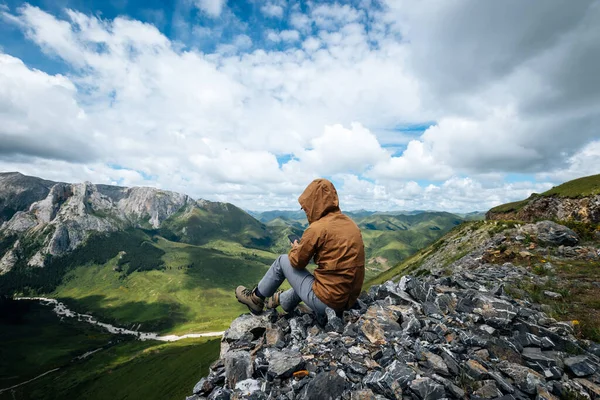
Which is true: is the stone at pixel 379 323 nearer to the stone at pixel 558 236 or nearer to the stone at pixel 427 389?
the stone at pixel 427 389

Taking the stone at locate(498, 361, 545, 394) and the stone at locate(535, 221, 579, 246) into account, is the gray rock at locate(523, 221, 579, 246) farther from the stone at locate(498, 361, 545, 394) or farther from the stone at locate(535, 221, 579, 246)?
the stone at locate(498, 361, 545, 394)

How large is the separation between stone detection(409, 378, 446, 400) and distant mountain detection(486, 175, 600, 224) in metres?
61.0

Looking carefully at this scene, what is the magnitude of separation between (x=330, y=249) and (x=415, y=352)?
371 cm

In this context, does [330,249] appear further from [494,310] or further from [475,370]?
[494,310]

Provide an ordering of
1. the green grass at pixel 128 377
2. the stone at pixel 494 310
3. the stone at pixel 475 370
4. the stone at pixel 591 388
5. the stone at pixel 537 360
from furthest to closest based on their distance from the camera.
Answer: the green grass at pixel 128 377
the stone at pixel 494 310
the stone at pixel 537 360
the stone at pixel 475 370
the stone at pixel 591 388

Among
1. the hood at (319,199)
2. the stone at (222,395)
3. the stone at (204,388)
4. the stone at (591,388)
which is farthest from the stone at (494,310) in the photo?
the stone at (204,388)

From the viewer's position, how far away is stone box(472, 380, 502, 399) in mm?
6160

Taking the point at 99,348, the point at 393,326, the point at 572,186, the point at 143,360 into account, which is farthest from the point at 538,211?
the point at 99,348

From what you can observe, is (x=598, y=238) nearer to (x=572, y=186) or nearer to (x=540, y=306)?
(x=540, y=306)

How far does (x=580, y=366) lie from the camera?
6961 mm

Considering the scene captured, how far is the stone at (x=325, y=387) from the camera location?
21.1 ft

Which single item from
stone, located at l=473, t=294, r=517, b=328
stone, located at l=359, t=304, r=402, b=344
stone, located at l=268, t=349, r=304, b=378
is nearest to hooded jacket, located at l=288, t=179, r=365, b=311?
stone, located at l=359, t=304, r=402, b=344

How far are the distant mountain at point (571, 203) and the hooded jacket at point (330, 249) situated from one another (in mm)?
59737

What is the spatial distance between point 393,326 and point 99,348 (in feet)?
837
